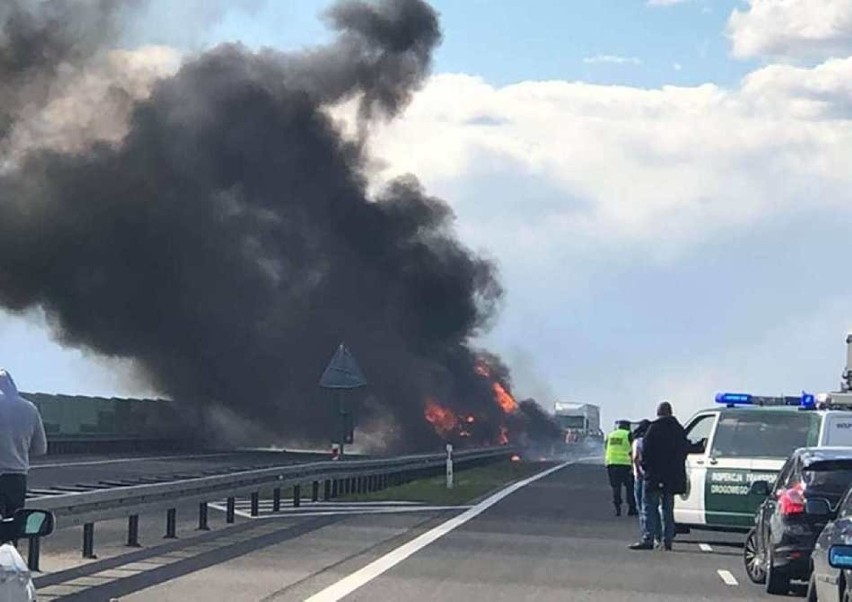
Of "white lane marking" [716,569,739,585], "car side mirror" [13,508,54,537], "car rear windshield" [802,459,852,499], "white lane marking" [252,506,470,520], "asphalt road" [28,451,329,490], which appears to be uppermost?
"asphalt road" [28,451,329,490]

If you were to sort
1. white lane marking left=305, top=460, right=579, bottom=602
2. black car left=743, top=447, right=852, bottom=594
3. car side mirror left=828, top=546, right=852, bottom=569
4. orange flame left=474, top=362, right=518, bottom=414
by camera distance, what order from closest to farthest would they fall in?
1. car side mirror left=828, top=546, right=852, bottom=569
2. white lane marking left=305, top=460, right=579, bottom=602
3. black car left=743, top=447, right=852, bottom=594
4. orange flame left=474, top=362, right=518, bottom=414

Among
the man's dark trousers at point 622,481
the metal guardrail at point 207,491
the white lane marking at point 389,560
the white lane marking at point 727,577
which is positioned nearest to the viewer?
the white lane marking at point 389,560

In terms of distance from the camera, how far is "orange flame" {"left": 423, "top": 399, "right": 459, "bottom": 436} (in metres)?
76.9

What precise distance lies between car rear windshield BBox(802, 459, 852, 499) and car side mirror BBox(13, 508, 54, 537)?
394 inches

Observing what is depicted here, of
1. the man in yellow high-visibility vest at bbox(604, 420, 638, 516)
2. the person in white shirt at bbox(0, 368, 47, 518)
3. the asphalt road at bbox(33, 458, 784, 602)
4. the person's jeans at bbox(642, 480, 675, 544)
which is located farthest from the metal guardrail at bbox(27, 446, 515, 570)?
the person's jeans at bbox(642, 480, 675, 544)

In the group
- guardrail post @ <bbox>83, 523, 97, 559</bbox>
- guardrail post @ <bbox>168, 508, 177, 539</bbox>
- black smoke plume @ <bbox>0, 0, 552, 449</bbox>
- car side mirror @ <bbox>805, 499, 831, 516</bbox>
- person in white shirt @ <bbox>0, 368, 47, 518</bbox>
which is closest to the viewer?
person in white shirt @ <bbox>0, 368, 47, 518</bbox>

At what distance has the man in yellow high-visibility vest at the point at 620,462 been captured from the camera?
97.3 ft

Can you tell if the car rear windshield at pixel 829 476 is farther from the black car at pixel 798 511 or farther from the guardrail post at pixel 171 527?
the guardrail post at pixel 171 527

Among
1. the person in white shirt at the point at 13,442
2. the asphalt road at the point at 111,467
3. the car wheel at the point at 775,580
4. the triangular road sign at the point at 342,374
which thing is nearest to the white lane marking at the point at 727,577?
the car wheel at the point at 775,580

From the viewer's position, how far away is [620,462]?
29.8m

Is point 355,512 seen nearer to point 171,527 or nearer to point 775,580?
point 171,527

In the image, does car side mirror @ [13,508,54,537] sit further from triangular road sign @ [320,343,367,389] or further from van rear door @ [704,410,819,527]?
triangular road sign @ [320,343,367,389]

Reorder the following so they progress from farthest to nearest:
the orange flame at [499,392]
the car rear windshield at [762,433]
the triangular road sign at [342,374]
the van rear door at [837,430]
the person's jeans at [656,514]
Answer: the orange flame at [499,392], the triangular road sign at [342,374], the car rear windshield at [762,433], the van rear door at [837,430], the person's jeans at [656,514]

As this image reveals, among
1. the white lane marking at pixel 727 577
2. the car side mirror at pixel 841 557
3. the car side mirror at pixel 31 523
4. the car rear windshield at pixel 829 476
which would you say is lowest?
the white lane marking at pixel 727 577
